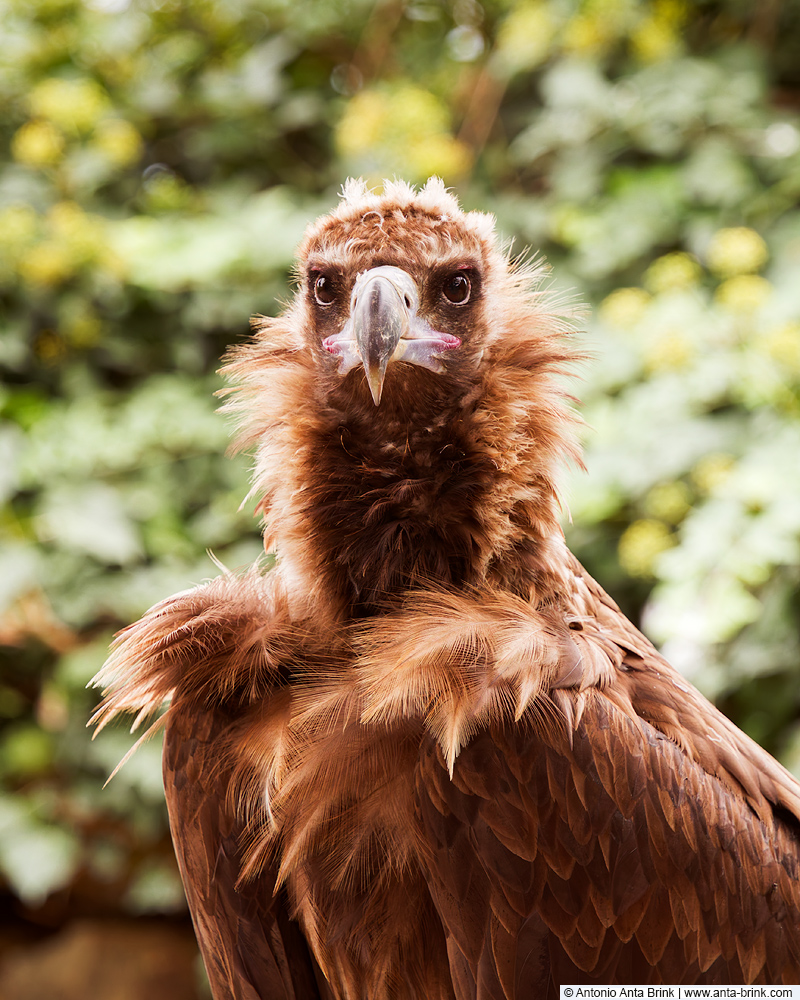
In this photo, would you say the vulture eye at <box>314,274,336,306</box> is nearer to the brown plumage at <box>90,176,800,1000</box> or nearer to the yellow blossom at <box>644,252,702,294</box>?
the brown plumage at <box>90,176,800,1000</box>

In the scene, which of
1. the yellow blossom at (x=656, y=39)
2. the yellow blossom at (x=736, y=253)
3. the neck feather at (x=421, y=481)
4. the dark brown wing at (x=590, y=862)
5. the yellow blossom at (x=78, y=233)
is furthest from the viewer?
the yellow blossom at (x=656, y=39)

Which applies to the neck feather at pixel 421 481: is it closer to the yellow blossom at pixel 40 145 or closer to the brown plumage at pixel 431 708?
the brown plumage at pixel 431 708

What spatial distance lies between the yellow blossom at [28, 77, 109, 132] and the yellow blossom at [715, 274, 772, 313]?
7.88 ft

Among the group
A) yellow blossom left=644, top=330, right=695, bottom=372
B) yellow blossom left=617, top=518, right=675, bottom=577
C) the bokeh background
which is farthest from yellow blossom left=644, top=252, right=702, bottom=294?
yellow blossom left=617, top=518, right=675, bottom=577

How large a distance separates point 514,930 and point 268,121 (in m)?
3.40

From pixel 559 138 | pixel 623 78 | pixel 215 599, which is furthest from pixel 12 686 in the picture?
pixel 623 78

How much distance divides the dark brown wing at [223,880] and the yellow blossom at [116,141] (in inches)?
108

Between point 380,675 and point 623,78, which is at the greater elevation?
point 623,78

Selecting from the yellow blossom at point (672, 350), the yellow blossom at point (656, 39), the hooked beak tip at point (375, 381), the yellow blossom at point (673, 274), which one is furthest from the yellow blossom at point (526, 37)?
the hooked beak tip at point (375, 381)

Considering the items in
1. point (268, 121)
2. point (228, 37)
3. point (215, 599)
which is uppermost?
point (228, 37)

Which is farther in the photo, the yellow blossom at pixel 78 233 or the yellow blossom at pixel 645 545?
the yellow blossom at pixel 78 233

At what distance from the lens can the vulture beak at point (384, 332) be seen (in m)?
1.35

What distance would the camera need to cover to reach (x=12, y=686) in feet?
11.7

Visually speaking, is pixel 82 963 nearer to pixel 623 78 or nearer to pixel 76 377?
pixel 76 377
